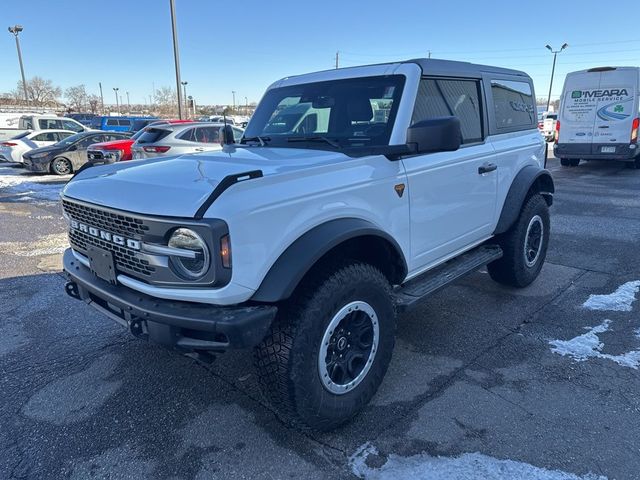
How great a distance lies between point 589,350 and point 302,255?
2.58 meters

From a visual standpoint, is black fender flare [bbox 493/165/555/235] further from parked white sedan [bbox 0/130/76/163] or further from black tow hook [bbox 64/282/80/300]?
parked white sedan [bbox 0/130/76/163]

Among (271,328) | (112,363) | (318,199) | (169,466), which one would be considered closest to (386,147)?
(318,199)

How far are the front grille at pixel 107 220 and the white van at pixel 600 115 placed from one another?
14.4 meters

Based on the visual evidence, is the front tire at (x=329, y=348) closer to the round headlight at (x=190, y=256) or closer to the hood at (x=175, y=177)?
the round headlight at (x=190, y=256)

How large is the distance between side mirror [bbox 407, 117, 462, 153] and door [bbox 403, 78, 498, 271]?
22 centimetres

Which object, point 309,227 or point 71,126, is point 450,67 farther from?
point 71,126

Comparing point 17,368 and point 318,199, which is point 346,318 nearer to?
point 318,199

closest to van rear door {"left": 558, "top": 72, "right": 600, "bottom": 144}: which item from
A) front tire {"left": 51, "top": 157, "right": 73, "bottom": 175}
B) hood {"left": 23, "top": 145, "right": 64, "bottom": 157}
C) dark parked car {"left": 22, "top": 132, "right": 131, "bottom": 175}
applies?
dark parked car {"left": 22, "top": 132, "right": 131, "bottom": 175}

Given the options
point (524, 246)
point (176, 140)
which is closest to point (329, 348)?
point (524, 246)

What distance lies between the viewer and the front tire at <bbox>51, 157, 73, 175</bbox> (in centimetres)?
1484

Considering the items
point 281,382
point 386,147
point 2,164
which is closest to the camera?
point 281,382

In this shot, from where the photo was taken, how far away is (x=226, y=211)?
2148 mm

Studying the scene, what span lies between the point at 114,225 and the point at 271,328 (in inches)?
39.2

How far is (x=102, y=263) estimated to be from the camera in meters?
2.66
